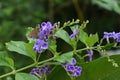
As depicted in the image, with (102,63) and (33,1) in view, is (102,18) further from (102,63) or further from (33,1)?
(102,63)

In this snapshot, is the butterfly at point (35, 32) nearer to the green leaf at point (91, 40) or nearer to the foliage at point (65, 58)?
the foliage at point (65, 58)

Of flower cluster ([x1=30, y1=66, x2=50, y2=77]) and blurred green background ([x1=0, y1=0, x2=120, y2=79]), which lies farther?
blurred green background ([x1=0, y1=0, x2=120, y2=79])

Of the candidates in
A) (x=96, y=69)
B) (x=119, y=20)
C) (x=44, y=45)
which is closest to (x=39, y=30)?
(x=44, y=45)

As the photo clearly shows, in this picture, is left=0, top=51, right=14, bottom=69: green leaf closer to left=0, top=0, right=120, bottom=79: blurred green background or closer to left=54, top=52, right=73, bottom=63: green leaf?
left=54, top=52, right=73, bottom=63: green leaf

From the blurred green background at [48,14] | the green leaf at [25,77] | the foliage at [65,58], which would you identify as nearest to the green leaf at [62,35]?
the foliage at [65,58]

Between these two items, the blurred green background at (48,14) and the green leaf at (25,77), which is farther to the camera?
the blurred green background at (48,14)

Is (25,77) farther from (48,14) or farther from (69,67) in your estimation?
(48,14)

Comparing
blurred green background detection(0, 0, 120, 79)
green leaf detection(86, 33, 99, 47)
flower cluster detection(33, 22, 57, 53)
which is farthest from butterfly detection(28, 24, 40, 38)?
blurred green background detection(0, 0, 120, 79)
